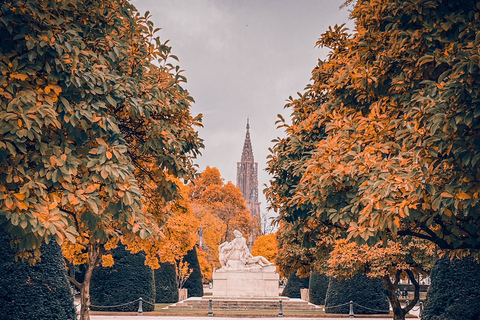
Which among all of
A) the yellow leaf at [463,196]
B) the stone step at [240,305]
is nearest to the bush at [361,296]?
the stone step at [240,305]

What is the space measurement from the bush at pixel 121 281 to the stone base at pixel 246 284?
7.35 m

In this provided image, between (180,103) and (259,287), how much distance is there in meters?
23.7

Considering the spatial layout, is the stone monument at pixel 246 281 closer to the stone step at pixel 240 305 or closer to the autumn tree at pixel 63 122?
the stone step at pixel 240 305

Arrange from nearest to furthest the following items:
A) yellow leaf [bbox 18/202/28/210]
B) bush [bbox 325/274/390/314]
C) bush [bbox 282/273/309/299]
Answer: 1. yellow leaf [bbox 18/202/28/210]
2. bush [bbox 325/274/390/314]
3. bush [bbox 282/273/309/299]

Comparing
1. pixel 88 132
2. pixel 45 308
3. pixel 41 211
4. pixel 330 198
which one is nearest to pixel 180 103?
pixel 88 132

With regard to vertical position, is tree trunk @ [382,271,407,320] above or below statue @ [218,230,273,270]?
below

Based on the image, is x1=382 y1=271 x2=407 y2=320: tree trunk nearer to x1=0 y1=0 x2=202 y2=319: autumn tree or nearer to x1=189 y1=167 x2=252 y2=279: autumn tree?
x1=0 y1=0 x2=202 y2=319: autumn tree

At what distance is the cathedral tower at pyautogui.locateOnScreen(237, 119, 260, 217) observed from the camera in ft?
384

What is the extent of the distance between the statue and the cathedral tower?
85.4m

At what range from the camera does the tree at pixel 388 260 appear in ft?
53.0

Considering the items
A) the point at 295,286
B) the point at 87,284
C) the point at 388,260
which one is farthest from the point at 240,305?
the point at 87,284

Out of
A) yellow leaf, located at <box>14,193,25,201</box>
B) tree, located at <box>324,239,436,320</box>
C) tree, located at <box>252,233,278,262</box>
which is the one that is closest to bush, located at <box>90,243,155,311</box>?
tree, located at <box>324,239,436,320</box>

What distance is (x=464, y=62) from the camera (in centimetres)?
512

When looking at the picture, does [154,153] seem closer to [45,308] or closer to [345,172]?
[345,172]
